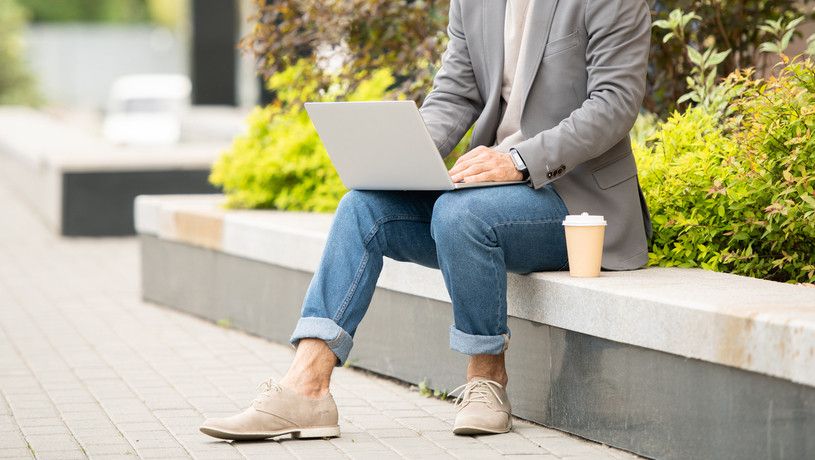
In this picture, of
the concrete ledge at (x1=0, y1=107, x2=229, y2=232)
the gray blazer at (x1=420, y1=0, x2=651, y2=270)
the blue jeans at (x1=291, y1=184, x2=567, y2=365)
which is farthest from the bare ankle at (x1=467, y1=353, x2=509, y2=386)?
the concrete ledge at (x1=0, y1=107, x2=229, y2=232)

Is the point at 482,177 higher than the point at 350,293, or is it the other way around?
the point at 482,177

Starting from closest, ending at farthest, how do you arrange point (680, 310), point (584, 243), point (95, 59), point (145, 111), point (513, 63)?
point (680, 310) < point (584, 243) < point (513, 63) < point (145, 111) < point (95, 59)

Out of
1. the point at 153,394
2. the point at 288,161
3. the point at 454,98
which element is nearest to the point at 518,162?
the point at 454,98

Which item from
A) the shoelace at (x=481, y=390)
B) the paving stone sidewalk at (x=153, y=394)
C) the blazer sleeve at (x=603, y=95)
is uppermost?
the blazer sleeve at (x=603, y=95)

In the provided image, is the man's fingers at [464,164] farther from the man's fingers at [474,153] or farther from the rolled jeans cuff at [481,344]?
the rolled jeans cuff at [481,344]

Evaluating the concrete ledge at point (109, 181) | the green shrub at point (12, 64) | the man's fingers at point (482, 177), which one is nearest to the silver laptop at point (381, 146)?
the man's fingers at point (482, 177)

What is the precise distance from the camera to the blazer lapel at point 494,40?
463 cm

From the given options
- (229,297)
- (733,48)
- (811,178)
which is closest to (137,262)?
(229,297)

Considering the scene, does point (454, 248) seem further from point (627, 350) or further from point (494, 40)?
point (494, 40)

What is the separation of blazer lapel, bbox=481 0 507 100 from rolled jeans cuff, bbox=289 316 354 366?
3.19 feet

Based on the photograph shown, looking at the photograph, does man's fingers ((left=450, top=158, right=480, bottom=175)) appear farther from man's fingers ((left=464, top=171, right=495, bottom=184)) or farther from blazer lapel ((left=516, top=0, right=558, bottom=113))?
blazer lapel ((left=516, top=0, right=558, bottom=113))

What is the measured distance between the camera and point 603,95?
14.2 ft

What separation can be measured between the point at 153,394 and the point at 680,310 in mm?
2246

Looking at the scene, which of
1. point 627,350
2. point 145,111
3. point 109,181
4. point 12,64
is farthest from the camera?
point 12,64
